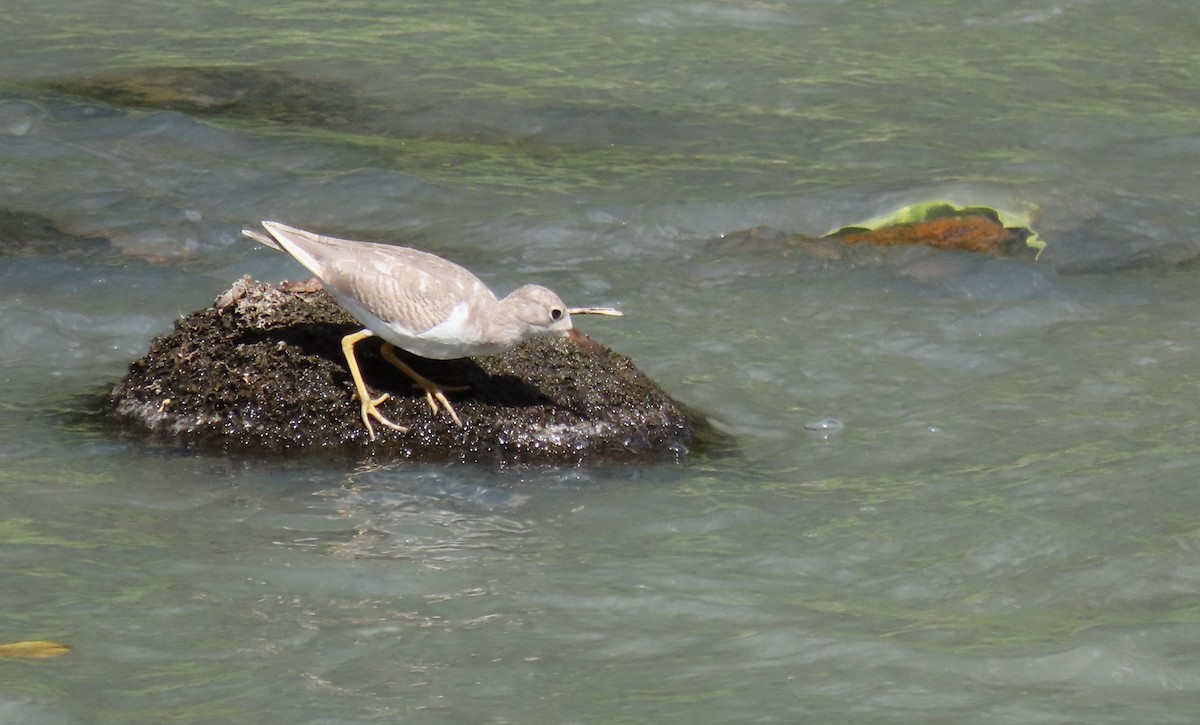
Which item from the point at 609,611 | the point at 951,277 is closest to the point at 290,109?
the point at 951,277

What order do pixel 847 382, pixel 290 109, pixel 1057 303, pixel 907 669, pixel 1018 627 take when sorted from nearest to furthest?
pixel 907 669 < pixel 1018 627 < pixel 847 382 < pixel 1057 303 < pixel 290 109

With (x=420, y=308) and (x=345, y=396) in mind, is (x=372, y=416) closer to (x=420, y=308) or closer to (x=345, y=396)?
(x=345, y=396)

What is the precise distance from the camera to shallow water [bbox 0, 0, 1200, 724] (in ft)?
15.4

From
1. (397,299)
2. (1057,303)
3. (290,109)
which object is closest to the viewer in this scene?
(397,299)

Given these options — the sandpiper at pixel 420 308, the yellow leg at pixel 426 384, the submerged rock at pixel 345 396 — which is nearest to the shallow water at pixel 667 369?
the submerged rock at pixel 345 396

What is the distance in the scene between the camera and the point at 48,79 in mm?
13234

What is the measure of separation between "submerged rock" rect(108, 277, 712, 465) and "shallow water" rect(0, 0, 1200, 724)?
171 mm

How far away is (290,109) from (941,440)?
7.35 meters

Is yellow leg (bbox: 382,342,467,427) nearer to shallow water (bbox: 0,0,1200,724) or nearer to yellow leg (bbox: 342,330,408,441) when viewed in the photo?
yellow leg (bbox: 342,330,408,441)

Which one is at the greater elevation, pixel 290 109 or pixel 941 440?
pixel 290 109

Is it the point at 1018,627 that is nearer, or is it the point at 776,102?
the point at 1018,627

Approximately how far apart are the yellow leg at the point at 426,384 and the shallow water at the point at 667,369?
0.99ft

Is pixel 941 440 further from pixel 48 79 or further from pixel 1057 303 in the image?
pixel 48 79

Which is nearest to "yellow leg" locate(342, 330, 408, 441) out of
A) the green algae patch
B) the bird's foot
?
the bird's foot
